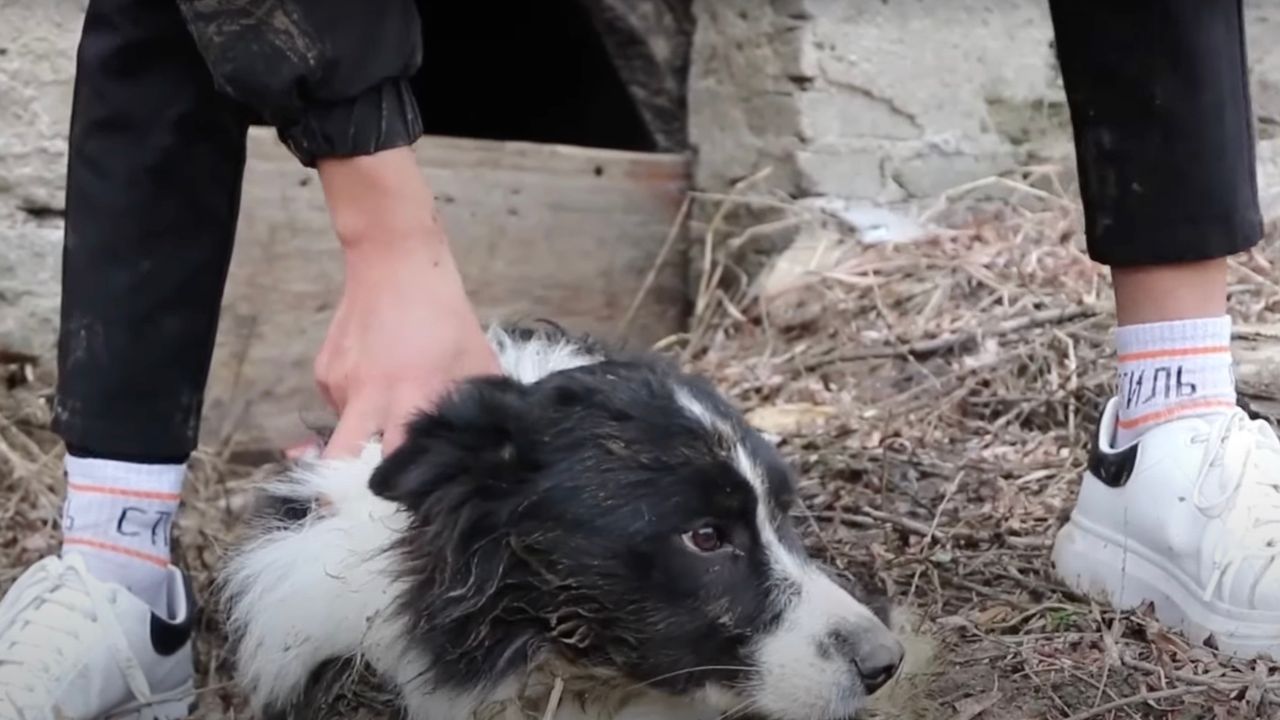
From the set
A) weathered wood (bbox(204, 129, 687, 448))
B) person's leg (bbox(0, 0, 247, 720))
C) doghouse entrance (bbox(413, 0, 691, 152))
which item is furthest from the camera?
doghouse entrance (bbox(413, 0, 691, 152))

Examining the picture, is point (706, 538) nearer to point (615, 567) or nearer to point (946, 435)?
point (615, 567)

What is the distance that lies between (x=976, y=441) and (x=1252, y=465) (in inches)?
40.7

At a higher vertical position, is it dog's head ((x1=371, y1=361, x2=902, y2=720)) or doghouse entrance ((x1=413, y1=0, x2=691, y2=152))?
dog's head ((x1=371, y1=361, x2=902, y2=720))

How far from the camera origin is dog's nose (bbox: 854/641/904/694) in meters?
1.75

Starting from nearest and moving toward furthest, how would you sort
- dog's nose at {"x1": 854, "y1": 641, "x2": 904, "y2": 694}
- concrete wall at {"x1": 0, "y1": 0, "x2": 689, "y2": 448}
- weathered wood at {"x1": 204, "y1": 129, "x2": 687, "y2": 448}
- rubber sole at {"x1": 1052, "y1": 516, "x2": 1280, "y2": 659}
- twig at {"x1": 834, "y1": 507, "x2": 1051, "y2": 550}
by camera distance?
1. dog's nose at {"x1": 854, "y1": 641, "x2": 904, "y2": 694}
2. rubber sole at {"x1": 1052, "y1": 516, "x2": 1280, "y2": 659}
3. twig at {"x1": 834, "y1": 507, "x2": 1051, "y2": 550}
4. concrete wall at {"x1": 0, "y1": 0, "x2": 689, "y2": 448}
5. weathered wood at {"x1": 204, "y1": 129, "x2": 687, "y2": 448}

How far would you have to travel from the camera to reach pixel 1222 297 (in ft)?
7.31

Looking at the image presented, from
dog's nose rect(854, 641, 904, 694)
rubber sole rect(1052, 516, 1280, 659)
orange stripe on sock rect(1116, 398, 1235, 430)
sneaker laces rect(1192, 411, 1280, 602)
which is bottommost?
rubber sole rect(1052, 516, 1280, 659)

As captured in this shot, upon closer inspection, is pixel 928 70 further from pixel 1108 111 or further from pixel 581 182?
pixel 1108 111

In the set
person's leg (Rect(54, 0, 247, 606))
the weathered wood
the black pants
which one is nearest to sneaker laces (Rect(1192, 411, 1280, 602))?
the black pants

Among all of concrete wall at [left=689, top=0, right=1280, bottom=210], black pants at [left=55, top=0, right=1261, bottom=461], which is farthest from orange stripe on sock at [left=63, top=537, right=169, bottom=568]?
concrete wall at [left=689, top=0, right=1280, bottom=210]

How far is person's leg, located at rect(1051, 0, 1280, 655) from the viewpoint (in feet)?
6.96

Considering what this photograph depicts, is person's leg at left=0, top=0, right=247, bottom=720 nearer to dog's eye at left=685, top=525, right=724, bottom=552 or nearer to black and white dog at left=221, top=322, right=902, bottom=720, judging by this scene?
black and white dog at left=221, top=322, right=902, bottom=720

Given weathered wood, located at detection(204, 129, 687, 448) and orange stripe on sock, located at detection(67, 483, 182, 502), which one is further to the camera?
weathered wood, located at detection(204, 129, 687, 448)

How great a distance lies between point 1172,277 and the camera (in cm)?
221
